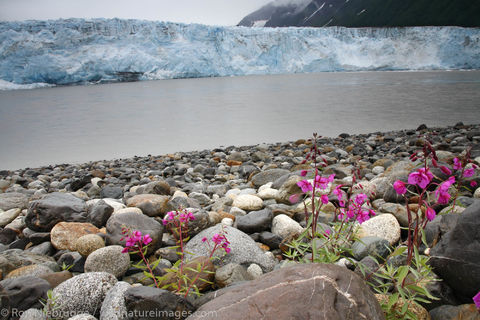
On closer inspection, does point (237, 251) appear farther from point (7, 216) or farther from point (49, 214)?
point (7, 216)

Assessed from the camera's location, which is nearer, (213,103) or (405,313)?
(405,313)

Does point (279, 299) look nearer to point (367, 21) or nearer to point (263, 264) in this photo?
point (263, 264)

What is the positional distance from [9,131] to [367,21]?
262 ft

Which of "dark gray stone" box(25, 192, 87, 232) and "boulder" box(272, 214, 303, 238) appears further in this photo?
"dark gray stone" box(25, 192, 87, 232)

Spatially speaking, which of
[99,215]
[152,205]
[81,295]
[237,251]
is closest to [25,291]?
[81,295]

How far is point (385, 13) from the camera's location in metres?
72.2

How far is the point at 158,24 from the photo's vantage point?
123ft

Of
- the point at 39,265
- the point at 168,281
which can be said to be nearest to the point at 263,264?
the point at 168,281

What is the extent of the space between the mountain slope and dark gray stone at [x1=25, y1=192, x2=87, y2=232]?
229ft

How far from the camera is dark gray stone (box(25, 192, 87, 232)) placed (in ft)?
9.74

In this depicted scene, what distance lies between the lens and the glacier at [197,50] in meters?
35.2

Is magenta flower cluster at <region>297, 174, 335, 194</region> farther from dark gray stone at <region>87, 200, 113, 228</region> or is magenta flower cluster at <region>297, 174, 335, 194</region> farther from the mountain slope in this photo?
the mountain slope

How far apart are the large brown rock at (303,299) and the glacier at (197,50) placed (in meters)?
39.7

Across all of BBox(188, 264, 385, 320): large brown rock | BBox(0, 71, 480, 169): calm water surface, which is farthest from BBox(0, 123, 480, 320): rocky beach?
BBox(0, 71, 480, 169): calm water surface
